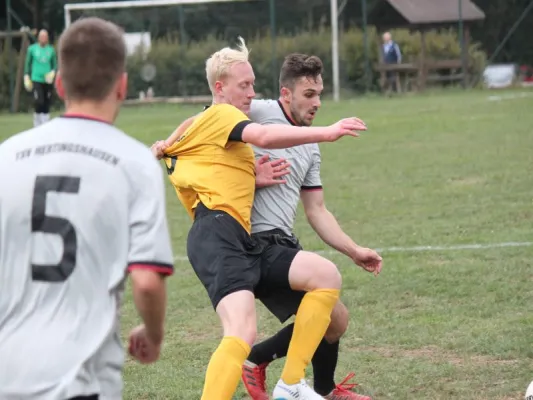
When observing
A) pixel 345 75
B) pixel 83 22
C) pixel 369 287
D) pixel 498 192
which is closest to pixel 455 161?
pixel 498 192

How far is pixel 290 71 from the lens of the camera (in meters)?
5.10

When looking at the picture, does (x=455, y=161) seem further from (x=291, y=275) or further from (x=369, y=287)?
(x=291, y=275)

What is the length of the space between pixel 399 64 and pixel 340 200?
20.4 m

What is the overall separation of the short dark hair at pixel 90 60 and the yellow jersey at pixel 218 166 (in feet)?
6.12

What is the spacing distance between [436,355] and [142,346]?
10.5ft

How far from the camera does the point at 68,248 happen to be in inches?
111

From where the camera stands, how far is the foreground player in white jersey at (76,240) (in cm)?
281

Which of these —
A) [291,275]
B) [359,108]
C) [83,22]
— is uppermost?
[83,22]

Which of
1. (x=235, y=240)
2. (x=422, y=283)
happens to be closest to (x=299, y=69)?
(x=235, y=240)

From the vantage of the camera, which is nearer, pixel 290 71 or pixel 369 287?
pixel 290 71

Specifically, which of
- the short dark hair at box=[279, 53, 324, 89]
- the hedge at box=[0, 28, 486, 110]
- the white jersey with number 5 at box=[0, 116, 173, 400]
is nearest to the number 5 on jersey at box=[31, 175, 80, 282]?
the white jersey with number 5 at box=[0, 116, 173, 400]

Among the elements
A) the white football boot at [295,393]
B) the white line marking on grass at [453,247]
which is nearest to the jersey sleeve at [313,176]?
the white football boot at [295,393]

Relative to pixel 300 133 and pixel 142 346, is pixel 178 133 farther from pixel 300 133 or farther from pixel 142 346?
pixel 142 346

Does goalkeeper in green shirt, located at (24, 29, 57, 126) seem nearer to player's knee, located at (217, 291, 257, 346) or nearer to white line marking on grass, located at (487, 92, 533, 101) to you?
white line marking on grass, located at (487, 92, 533, 101)
